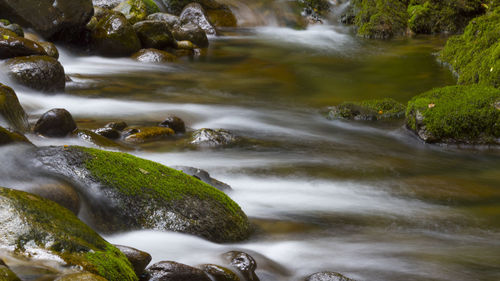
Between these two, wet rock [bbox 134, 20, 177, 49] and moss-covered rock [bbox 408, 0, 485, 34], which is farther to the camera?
moss-covered rock [bbox 408, 0, 485, 34]

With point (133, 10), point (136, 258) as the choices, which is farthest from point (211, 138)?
point (133, 10)

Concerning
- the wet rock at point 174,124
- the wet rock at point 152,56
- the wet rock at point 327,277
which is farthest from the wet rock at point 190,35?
the wet rock at point 327,277

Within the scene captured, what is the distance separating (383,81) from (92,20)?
7124mm

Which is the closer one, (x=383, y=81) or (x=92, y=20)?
(x=383, y=81)

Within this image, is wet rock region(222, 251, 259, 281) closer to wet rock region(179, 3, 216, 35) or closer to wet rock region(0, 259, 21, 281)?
wet rock region(0, 259, 21, 281)

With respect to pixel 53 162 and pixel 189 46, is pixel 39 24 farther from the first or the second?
pixel 53 162

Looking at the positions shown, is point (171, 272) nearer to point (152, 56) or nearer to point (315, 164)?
point (315, 164)

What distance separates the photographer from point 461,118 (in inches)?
293

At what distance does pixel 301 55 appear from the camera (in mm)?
15250

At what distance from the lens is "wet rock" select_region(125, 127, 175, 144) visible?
22.5ft

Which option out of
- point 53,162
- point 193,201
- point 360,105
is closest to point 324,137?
Result: point 360,105

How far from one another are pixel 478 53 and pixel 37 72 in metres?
7.61

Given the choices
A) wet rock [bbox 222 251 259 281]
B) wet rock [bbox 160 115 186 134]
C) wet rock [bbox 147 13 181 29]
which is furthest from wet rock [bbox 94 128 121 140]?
wet rock [bbox 147 13 181 29]

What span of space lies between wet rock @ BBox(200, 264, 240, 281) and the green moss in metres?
0.83
